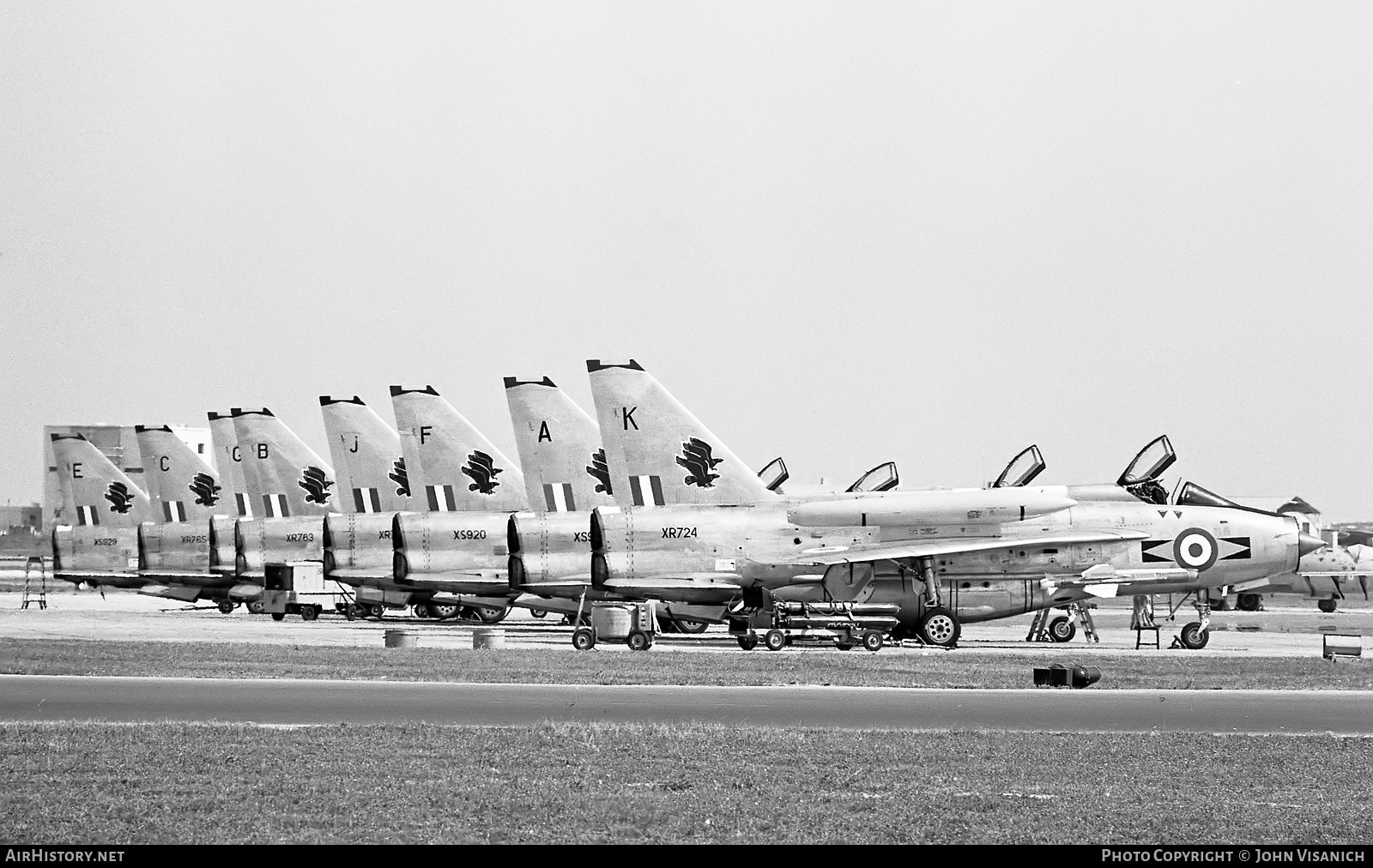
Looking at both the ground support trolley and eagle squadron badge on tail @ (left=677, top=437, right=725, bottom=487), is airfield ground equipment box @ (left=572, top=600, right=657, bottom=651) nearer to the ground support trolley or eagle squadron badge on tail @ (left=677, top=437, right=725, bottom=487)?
the ground support trolley

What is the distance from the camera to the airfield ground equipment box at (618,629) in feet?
106

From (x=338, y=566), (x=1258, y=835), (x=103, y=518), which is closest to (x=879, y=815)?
(x=1258, y=835)

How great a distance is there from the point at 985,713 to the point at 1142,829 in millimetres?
7619

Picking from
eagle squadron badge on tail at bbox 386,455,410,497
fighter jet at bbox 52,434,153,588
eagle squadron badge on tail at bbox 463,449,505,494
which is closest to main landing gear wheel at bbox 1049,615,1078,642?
eagle squadron badge on tail at bbox 463,449,505,494

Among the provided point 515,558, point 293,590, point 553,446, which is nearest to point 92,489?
point 293,590

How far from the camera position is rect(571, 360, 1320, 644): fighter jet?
113 ft

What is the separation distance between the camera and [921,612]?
34.2 meters

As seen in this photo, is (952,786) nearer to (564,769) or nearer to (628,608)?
(564,769)

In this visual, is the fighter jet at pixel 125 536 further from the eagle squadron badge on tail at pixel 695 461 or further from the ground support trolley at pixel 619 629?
the ground support trolley at pixel 619 629

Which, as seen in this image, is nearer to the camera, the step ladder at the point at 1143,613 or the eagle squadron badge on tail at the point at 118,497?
the step ladder at the point at 1143,613

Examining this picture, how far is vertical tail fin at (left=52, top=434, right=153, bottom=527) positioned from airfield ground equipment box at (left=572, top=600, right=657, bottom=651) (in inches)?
1229

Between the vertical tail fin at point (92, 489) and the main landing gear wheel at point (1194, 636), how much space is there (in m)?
39.1

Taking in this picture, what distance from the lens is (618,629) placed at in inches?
1292

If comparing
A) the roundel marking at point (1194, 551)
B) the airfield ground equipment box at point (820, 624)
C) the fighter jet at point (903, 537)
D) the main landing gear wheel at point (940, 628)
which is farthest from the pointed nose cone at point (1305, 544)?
the airfield ground equipment box at point (820, 624)
